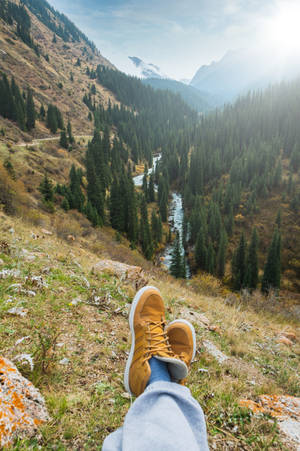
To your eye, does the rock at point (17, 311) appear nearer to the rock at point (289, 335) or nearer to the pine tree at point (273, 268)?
the rock at point (289, 335)

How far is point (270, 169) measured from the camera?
75.6 meters

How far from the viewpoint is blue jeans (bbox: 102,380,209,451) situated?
5.17 ft

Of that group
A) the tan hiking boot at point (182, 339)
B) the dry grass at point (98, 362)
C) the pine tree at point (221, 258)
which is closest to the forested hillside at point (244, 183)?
the pine tree at point (221, 258)

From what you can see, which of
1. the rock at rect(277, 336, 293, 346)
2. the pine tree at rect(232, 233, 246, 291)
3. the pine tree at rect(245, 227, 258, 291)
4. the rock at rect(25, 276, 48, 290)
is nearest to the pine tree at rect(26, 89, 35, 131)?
the pine tree at rect(232, 233, 246, 291)

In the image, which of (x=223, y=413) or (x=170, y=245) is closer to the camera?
(x=223, y=413)

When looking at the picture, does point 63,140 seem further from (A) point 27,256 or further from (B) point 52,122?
(A) point 27,256

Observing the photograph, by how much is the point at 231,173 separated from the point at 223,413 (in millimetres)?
83390

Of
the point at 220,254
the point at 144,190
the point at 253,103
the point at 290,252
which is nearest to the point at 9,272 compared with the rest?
the point at 220,254

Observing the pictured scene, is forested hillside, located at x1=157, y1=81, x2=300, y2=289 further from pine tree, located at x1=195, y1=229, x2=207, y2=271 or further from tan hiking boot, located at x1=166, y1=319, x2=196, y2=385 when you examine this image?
tan hiking boot, located at x1=166, y1=319, x2=196, y2=385

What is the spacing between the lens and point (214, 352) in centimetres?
439

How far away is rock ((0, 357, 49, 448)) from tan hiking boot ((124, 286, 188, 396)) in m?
0.96

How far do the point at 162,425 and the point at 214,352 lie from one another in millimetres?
3115

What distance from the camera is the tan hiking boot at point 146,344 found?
2447 mm

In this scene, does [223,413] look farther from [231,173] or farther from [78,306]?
[231,173]
